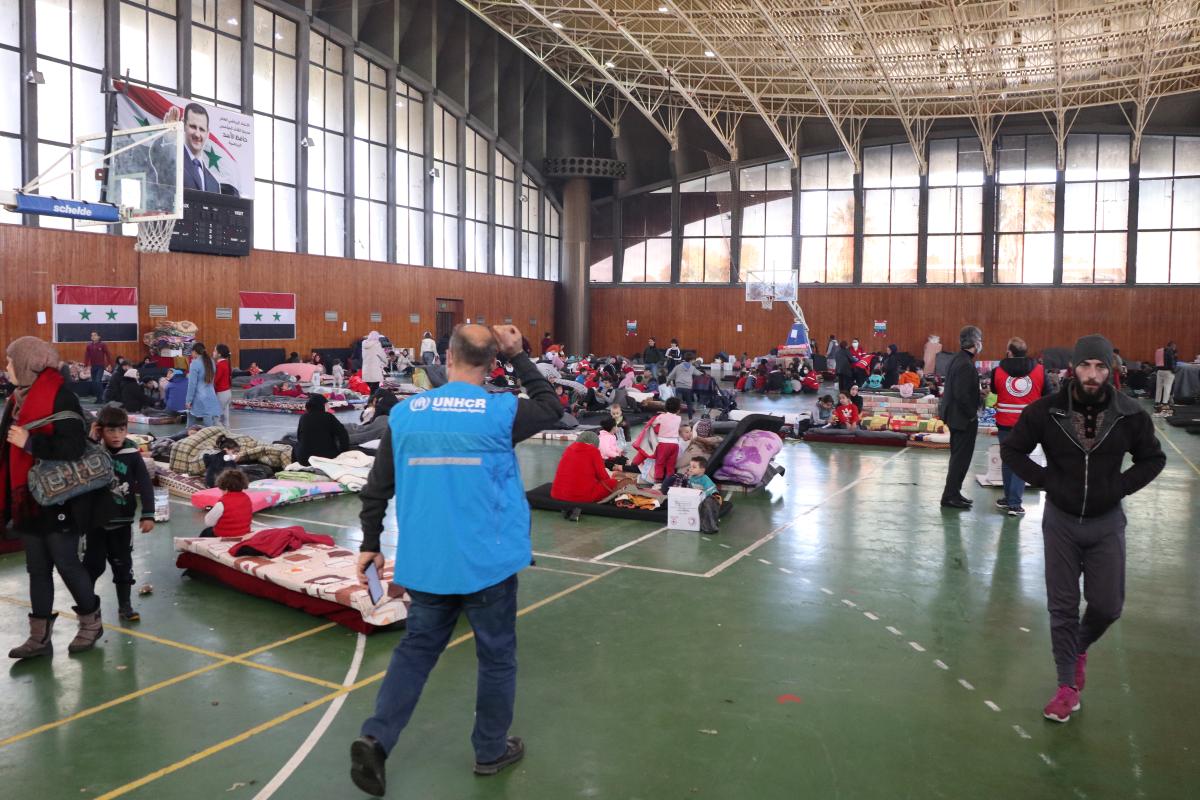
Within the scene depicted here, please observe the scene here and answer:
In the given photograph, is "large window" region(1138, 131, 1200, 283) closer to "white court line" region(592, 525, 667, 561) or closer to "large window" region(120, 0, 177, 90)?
"large window" region(120, 0, 177, 90)

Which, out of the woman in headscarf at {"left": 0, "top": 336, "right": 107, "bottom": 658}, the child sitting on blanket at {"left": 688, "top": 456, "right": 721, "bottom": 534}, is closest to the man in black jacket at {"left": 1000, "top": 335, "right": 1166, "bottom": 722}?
the child sitting on blanket at {"left": 688, "top": 456, "right": 721, "bottom": 534}

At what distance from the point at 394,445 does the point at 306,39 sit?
1047 inches

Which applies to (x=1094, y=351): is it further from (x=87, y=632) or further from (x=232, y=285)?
(x=232, y=285)

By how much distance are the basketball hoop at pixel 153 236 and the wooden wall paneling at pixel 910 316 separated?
21.5 meters

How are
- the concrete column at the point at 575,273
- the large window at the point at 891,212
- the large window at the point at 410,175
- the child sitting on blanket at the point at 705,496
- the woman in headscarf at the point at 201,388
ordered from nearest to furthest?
the child sitting on blanket at the point at 705,496 < the woman in headscarf at the point at 201,388 < the large window at the point at 410,175 < the large window at the point at 891,212 < the concrete column at the point at 575,273

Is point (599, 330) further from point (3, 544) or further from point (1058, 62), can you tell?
point (3, 544)

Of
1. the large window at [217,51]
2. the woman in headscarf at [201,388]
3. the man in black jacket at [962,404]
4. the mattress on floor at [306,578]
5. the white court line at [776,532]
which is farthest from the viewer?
the large window at [217,51]

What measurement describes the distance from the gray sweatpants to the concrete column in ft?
115

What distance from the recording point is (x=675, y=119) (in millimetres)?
37031

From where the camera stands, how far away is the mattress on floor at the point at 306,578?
592cm

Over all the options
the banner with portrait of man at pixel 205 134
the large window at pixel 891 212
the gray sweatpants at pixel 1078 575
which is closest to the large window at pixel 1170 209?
the large window at pixel 891 212

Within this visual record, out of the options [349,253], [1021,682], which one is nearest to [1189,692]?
[1021,682]

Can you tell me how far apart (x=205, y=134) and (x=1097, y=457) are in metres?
22.8

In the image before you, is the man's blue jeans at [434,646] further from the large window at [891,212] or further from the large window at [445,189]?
the large window at [891,212]
